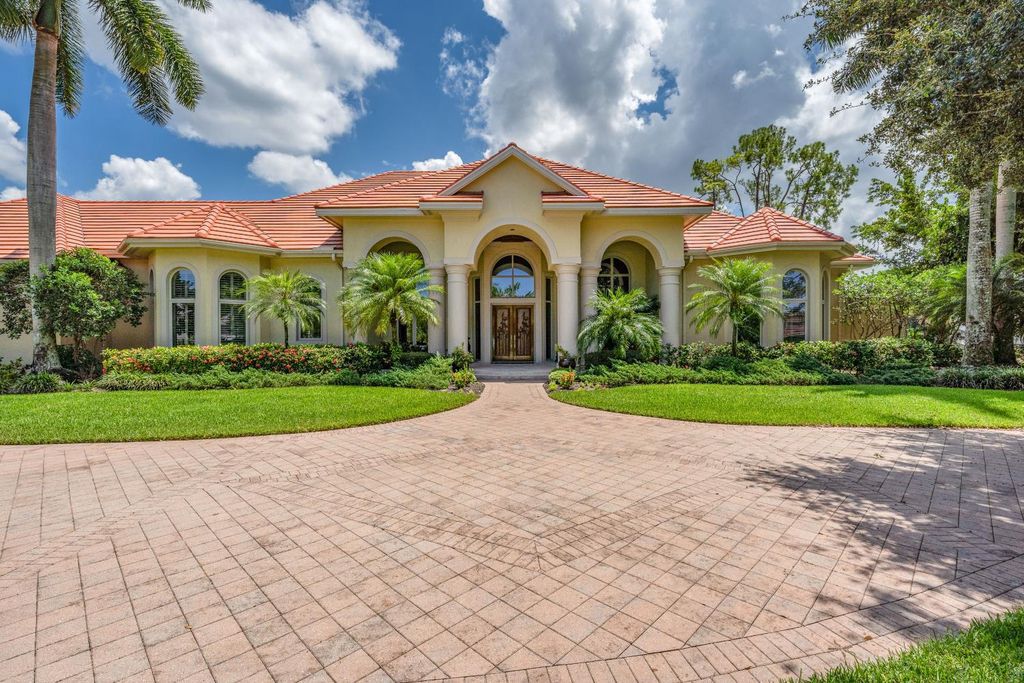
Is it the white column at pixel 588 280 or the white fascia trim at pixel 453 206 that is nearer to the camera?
the white fascia trim at pixel 453 206

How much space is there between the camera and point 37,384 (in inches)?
478

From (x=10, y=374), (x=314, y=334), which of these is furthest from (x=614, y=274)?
(x=10, y=374)

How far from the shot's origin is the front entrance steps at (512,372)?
47.4ft

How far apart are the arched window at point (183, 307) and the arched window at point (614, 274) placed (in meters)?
15.4

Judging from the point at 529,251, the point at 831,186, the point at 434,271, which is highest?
the point at 831,186

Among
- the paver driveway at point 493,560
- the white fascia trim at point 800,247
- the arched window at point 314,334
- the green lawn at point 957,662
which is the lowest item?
the paver driveway at point 493,560

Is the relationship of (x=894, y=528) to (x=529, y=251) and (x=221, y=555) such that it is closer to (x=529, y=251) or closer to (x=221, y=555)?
(x=221, y=555)

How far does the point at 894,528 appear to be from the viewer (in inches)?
157

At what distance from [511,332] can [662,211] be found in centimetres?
746

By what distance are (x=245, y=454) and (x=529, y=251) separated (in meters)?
13.6

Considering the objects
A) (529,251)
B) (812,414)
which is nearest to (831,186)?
(529,251)

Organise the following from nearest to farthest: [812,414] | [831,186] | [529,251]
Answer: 1. [812,414]
2. [529,251]
3. [831,186]

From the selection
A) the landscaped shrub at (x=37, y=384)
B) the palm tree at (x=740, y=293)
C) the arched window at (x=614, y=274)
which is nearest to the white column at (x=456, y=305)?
the arched window at (x=614, y=274)

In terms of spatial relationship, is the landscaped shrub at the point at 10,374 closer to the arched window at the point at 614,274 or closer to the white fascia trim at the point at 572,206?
the white fascia trim at the point at 572,206
